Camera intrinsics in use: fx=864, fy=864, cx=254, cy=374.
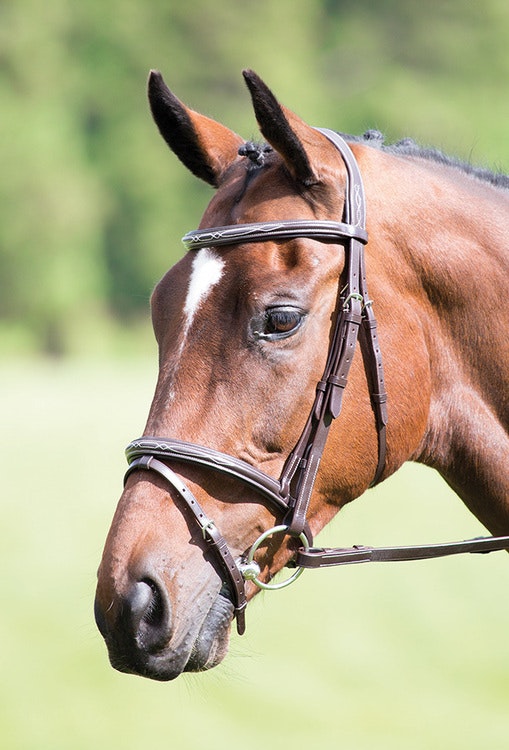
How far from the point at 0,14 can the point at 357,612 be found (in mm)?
16053

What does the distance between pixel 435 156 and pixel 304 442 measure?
112cm

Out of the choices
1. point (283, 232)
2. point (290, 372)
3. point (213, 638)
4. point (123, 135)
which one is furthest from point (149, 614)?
point (123, 135)

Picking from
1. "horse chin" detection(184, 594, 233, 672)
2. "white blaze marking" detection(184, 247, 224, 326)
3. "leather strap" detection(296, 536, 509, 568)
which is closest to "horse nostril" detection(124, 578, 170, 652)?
"horse chin" detection(184, 594, 233, 672)

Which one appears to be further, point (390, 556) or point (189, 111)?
point (189, 111)

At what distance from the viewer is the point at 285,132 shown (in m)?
2.22

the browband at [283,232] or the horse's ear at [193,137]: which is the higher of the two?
the horse's ear at [193,137]

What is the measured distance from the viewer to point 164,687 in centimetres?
776

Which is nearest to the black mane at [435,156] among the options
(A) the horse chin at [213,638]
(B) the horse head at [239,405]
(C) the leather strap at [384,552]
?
(B) the horse head at [239,405]

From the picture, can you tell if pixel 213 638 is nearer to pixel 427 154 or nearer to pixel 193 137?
pixel 193 137

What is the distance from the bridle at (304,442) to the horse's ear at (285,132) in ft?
0.41

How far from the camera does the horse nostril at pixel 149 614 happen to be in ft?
6.63

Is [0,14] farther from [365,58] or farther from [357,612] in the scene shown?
[357,612]

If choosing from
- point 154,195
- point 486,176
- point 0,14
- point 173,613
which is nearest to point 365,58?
point 154,195

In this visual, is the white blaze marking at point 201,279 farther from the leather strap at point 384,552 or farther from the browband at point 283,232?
the leather strap at point 384,552
